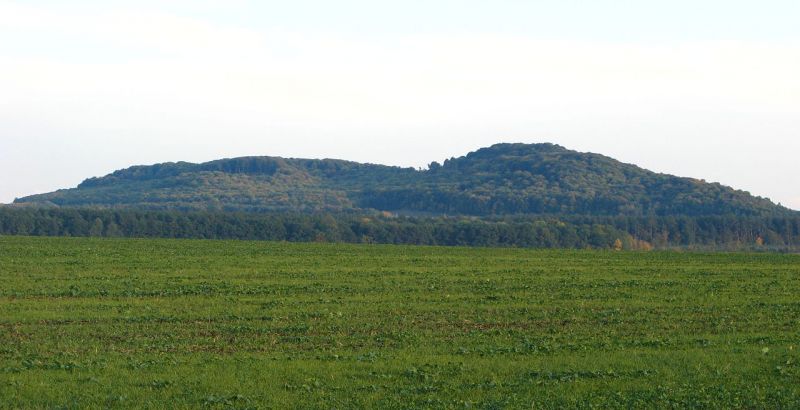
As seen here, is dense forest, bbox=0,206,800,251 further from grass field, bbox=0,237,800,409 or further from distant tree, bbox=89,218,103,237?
grass field, bbox=0,237,800,409

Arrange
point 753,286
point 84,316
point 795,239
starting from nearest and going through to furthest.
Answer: point 84,316
point 753,286
point 795,239

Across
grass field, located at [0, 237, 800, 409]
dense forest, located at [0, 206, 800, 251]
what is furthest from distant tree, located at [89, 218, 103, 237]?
grass field, located at [0, 237, 800, 409]

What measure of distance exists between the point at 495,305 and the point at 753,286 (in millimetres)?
11553

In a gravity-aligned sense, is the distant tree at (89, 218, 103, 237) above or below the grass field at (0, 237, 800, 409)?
above

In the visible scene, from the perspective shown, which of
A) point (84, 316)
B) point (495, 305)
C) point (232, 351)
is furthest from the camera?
point (495, 305)

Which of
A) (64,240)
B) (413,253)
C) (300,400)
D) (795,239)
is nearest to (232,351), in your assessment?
(300,400)

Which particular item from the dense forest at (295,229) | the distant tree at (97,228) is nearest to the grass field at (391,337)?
the distant tree at (97,228)

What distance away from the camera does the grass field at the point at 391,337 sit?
50.6ft

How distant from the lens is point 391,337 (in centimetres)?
2092

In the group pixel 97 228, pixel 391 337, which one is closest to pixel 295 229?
pixel 97 228

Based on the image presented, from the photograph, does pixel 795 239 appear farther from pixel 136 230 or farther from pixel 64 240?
pixel 64 240

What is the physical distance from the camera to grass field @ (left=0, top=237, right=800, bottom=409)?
1544 centimetres

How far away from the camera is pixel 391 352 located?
62.2ft

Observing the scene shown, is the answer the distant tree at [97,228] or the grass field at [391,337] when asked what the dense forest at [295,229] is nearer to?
the distant tree at [97,228]
